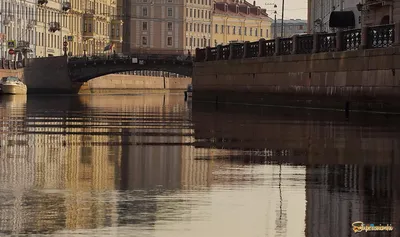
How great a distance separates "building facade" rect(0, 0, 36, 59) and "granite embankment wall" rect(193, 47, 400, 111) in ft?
222

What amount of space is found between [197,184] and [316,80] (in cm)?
3489

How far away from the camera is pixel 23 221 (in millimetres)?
11742

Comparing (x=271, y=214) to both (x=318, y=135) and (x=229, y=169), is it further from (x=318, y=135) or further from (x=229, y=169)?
(x=318, y=135)

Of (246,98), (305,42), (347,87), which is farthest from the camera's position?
(246,98)

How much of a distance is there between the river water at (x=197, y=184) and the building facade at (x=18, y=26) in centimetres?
10863

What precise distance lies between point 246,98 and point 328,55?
1381 cm

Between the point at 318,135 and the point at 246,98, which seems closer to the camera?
the point at 318,135

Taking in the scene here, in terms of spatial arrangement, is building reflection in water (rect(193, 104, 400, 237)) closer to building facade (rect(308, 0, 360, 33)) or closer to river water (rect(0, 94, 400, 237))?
river water (rect(0, 94, 400, 237))

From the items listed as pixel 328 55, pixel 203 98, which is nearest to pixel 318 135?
pixel 328 55

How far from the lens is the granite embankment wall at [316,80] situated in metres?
41.5

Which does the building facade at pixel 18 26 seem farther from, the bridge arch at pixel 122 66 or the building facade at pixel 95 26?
the building facade at pixel 95 26

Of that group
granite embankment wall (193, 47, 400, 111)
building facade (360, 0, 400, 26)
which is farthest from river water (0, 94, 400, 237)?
building facade (360, 0, 400, 26)

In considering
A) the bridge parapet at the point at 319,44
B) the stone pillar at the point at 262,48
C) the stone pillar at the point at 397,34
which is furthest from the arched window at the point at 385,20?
the stone pillar at the point at 397,34

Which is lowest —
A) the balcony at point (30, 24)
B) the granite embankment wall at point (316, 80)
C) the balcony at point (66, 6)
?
the granite embankment wall at point (316, 80)
